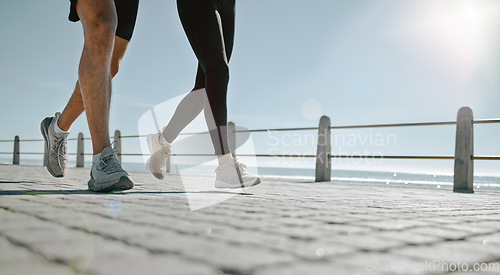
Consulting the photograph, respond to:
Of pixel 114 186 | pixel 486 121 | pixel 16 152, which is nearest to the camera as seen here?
pixel 114 186

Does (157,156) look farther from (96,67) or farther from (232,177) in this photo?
(96,67)

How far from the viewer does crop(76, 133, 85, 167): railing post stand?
474 inches

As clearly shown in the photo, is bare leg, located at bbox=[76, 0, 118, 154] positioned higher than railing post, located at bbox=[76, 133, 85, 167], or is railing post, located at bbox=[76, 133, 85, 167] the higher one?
bare leg, located at bbox=[76, 0, 118, 154]

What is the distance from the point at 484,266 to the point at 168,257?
69cm

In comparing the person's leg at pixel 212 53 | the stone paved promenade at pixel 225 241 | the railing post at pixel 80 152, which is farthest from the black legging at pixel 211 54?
the railing post at pixel 80 152

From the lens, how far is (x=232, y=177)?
292 centimetres

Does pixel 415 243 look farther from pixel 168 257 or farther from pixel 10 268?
pixel 10 268

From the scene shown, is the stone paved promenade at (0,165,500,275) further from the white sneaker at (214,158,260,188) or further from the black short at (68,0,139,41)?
the black short at (68,0,139,41)

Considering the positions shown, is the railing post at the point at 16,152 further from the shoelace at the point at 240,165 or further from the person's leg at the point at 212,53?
the shoelace at the point at 240,165

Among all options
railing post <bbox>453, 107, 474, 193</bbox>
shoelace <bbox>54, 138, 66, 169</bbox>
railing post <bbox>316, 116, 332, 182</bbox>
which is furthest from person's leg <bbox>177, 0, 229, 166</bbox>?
railing post <bbox>316, 116, 332, 182</bbox>

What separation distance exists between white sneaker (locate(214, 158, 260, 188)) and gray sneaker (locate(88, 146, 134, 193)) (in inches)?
29.4

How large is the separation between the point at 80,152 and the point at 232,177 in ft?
33.7

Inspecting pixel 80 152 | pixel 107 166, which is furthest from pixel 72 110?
pixel 80 152

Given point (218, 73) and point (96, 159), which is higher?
point (218, 73)
